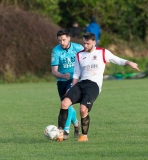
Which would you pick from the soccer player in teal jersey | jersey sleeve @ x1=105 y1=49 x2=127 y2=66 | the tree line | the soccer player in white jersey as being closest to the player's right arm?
the soccer player in teal jersey

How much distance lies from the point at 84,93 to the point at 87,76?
0.99ft

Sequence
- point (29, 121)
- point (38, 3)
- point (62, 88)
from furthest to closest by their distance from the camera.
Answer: point (38, 3), point (29, 121), point (62, 88)

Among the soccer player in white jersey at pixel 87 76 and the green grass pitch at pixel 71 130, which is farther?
the soccer player in white jersey at pixel 87 76

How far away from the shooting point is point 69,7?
31703mm

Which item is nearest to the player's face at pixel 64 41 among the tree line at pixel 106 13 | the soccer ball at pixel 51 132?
the soccer ball at pixel 51 132

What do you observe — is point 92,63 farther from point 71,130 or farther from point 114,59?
point 71,130

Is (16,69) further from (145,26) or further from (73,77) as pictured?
(73,77)

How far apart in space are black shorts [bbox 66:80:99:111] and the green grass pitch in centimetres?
58

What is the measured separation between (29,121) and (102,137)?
272 cm

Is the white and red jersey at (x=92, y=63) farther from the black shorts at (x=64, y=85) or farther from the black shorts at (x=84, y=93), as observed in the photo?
the black shorts at (x=64, y=85)

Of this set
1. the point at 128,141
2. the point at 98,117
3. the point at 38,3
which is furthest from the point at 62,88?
the point at 38,3

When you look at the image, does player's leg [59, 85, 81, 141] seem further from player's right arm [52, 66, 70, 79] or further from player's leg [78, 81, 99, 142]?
player's right arm [52, 66, 70, 79]

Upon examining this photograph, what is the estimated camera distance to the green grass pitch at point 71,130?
833cm

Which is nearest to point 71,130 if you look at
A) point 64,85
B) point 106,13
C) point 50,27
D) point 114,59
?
point 64,85
